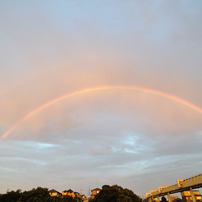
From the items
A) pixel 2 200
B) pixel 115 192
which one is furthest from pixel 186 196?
pixel 2 200

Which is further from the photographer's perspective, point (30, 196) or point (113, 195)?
point (30, 196)

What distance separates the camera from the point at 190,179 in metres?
40.4

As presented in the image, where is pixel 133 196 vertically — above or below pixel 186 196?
above

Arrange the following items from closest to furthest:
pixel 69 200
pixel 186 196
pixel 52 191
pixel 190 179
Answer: pixel 190 179 → pixel 69 200 → pixel 186 196 → pixel 52 191

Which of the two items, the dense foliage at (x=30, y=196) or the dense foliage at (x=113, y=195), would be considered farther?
the dense foliage at (x=30, y=196)

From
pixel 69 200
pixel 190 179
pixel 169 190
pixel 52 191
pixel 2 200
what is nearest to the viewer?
pixel 190 179

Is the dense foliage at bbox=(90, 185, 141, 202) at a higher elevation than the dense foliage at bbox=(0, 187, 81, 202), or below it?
below

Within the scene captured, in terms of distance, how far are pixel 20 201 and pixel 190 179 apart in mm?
51851

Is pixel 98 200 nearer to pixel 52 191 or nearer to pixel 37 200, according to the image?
pixel 37 200

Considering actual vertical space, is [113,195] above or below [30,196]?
below

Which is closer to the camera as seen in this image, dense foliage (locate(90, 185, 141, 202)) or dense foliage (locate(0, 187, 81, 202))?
dense foliage (locate(90, 185, 141, 202))

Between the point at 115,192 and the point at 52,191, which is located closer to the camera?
the point at 115,192

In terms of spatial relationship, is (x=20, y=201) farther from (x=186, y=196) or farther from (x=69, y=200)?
(x=186, y=196)

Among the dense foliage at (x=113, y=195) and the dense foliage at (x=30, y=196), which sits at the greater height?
the dense foliage at (x=30, y=196)
